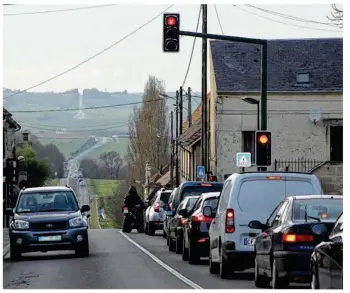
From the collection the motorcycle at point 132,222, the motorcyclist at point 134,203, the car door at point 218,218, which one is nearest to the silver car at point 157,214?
the motorcyclist at point 134,203

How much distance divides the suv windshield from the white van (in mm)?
8641

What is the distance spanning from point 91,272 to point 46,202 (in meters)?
6.48

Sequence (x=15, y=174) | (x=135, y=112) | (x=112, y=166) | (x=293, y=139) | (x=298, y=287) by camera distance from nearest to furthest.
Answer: (x=298, y=287)
(x=15, y=174)
(x=293, y=139)
(x=135, y=112)
(x=112, y=166)

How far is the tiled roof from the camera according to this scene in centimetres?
6084

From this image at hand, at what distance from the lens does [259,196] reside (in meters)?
19.9

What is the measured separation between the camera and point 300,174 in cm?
2022

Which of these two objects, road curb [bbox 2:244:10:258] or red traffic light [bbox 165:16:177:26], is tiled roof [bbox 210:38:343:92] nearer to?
road curb [bbox 2:244:10:258]

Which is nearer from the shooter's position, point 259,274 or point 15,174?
point 259,274

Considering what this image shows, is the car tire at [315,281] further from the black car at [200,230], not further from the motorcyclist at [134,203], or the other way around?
the motorcyclist at [134,203]

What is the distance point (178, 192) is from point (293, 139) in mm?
28215

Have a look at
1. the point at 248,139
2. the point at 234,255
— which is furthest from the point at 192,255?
the point at 248,139
